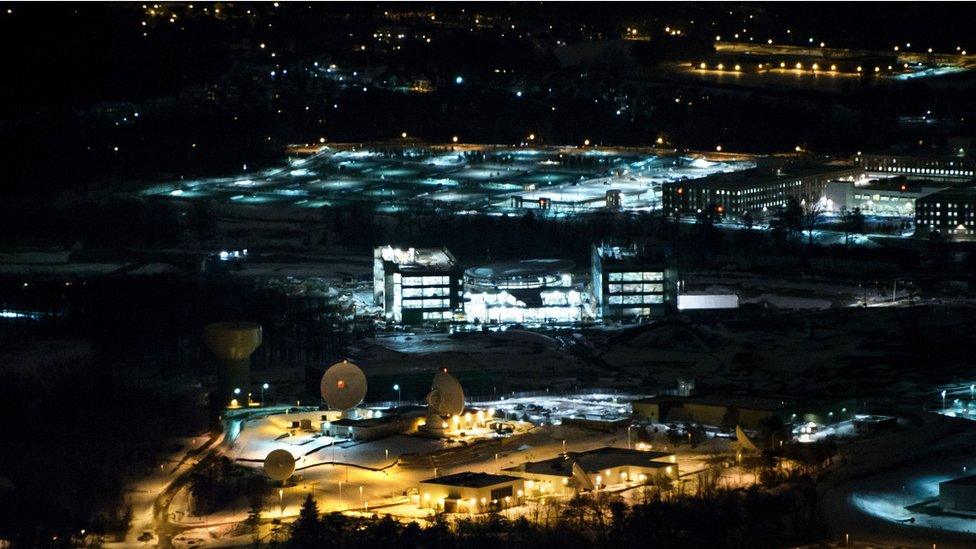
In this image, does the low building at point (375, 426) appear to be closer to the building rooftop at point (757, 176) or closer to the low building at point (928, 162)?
the building rooftop at point (757, 176)

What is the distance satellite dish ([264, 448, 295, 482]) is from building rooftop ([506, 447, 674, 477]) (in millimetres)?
1626

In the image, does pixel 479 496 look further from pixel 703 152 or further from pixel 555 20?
pixel 555 20

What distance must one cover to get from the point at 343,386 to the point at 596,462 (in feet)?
9.84

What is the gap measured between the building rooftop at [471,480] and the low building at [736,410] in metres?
2.81

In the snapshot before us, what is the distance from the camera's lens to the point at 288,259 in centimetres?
3161

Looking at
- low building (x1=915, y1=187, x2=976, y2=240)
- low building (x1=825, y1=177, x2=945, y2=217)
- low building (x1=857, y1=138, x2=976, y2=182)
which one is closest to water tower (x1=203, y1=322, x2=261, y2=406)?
low building (x1=915, y1=187, x2=976, y2=240)

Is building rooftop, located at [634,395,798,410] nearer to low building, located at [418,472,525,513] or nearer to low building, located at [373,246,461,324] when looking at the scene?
low building, located at [418,472,525,513]

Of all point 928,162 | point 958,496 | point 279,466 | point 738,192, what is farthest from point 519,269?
point 958,496

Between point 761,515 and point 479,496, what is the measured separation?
6.48 ft

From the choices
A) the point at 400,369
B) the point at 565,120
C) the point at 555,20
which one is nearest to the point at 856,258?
the point at 400,369

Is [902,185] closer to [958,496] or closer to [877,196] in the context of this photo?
[877,196]

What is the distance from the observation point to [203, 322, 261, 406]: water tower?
2172cm

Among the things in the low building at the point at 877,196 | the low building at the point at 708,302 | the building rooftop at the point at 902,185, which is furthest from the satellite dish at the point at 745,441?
the building rooftop at the point at 902,185

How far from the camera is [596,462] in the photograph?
1855 centimetres
